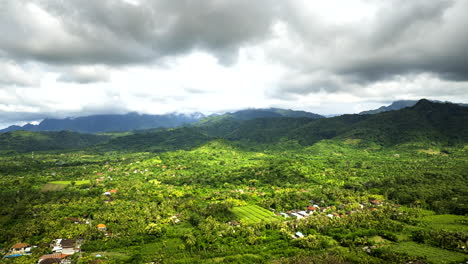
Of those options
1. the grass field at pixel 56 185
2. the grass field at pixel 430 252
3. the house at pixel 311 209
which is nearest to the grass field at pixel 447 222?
the grass field at pixel 430 252

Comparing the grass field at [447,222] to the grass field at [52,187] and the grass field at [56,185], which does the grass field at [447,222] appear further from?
the grass field at [52,187]

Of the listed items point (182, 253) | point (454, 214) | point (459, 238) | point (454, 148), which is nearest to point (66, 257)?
point (182, 253)

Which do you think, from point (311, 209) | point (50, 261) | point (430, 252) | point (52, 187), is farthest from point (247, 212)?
point (52, 187)

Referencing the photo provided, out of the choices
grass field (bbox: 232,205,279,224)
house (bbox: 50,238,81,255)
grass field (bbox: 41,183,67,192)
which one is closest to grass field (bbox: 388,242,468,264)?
grass field (bbox: 232,205,279,224)

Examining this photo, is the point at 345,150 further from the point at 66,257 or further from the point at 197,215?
the point at 66,257

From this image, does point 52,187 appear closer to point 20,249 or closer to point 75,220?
point 75,220
